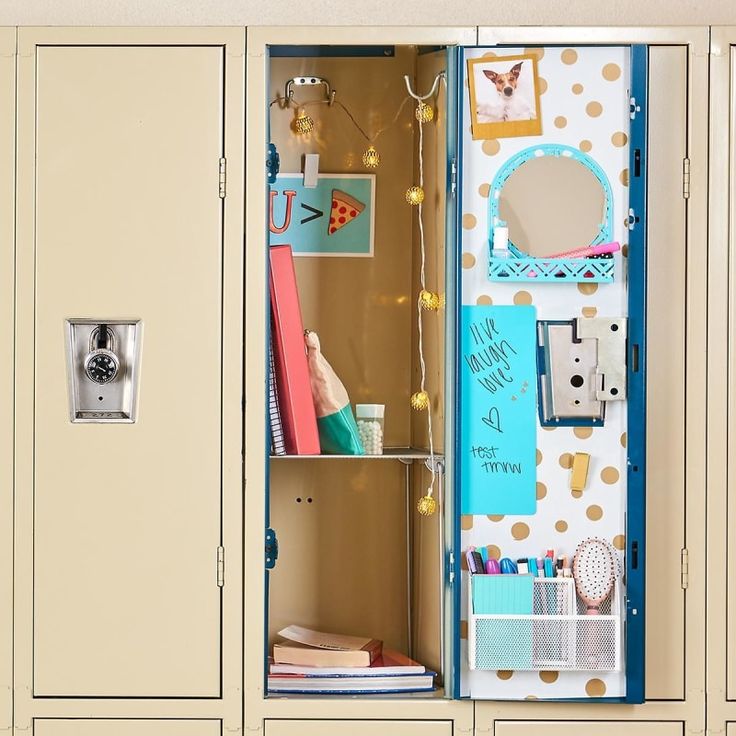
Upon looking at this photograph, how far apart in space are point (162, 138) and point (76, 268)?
1.11ft

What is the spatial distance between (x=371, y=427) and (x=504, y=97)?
80cm

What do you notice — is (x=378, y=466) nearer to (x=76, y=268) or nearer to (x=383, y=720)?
(x=383, y=720)

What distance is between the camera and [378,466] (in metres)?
2.56

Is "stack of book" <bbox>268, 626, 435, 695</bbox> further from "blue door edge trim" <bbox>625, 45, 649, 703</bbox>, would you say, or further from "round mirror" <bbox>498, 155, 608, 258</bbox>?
"round mirror" <bbox>498, 155, 608, 258</bbox>

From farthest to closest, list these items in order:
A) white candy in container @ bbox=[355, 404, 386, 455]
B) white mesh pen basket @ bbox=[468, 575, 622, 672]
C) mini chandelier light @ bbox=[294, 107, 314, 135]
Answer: mini chandelier light @ bbox=[294, 107, 314, 135], white candy in container @ bbox=[355, 404, 386, 455], white mesh pen basket @ bbox=[468, 575, 622, 672]

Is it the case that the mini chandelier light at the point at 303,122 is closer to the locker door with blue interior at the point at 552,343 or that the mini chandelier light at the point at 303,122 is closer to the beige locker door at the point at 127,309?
the beige locker door at the point at 127,309

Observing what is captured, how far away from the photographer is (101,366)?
6.98 ft

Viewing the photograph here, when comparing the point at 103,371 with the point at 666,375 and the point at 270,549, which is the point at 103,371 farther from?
the point at 666,375

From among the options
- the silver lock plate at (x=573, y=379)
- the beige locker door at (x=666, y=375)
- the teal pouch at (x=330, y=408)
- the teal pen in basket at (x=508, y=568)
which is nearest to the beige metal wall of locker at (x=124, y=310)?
the teal pouch at (x=330, y=408)

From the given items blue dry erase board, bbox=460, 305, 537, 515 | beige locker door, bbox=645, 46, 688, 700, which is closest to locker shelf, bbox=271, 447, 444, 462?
blue dry erase board, bbox=460, 305, 537, 515

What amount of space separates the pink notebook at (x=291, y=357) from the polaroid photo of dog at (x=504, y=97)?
0.52m

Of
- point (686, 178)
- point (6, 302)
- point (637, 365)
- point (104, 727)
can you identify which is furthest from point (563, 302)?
point (104, 727)

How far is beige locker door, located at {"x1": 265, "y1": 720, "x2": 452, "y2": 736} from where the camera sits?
6.95 ft

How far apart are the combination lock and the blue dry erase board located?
76 cm
